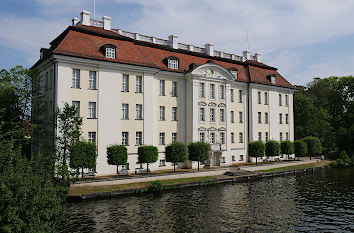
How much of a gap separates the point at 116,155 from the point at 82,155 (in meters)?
4.68

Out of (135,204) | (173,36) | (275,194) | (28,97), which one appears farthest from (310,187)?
(28,97)

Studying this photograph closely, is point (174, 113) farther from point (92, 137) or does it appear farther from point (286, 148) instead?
point (286, 148)

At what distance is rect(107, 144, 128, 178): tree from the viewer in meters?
34.0

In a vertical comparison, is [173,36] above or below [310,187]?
above

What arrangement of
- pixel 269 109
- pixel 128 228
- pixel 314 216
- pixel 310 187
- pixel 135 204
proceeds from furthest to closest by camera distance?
1. pixel 269 109
2. pixel 310 187
3. pixel 135 204
4. pixel 314 216
5. pixel 128 228

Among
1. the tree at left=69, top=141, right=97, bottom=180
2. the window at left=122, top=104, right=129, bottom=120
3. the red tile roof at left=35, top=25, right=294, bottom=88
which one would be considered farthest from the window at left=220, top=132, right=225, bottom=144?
the tree at left=69, top=141, right=97, bottom=180

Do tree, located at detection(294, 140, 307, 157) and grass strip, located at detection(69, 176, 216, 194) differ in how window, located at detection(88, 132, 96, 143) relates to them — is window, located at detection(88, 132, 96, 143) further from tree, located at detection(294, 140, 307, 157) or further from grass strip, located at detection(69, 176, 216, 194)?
tree, located at detection(294, 140, 307, 157)

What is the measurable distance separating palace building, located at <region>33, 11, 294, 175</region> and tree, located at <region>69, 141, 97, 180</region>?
4.69 metres

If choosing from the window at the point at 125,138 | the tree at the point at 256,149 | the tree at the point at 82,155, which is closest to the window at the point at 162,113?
the window at the point at 125,138

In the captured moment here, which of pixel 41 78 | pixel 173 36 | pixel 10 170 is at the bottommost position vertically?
pixel 10 170

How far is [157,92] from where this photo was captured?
42875mm

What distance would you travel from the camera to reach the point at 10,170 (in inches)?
485

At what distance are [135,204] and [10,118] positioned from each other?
69.6 feet

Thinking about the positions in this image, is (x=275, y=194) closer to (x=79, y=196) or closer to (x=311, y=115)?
(x=79, y=196)
